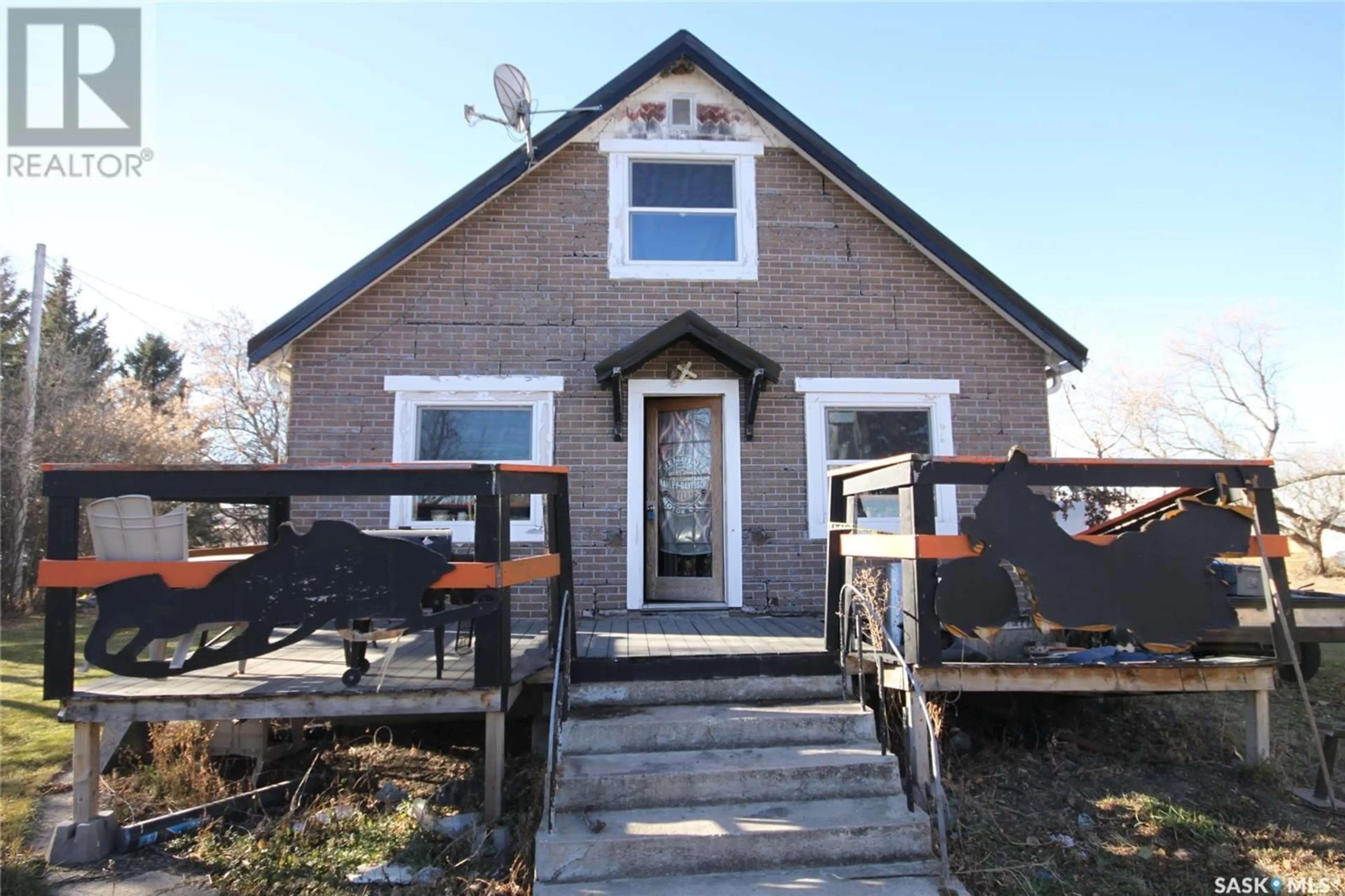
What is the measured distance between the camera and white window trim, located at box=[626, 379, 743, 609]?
24.5 feet

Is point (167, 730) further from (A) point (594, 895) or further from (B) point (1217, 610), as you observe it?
(B) point (1217, 610)

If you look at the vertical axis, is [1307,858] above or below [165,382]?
below

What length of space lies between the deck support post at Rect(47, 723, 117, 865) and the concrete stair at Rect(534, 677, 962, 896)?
2.51 metres

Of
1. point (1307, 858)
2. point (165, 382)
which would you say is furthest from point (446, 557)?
point (165, 382)

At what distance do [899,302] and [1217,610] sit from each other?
4.41m

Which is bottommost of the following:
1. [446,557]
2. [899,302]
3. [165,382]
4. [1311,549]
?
[1311,549]

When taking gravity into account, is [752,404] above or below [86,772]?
above

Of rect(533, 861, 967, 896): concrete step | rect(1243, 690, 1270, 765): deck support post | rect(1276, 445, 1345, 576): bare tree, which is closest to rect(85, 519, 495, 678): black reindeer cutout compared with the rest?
rect(533, 861, 967, 896): concrete step

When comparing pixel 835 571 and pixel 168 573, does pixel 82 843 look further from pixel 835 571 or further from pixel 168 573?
pixel 835 571

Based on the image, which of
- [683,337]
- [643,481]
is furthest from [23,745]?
[683,337]

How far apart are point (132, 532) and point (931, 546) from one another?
443cm

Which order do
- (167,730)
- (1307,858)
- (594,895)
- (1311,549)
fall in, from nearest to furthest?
(594,895) < (1307,858) < (167,730) < (1311,549)

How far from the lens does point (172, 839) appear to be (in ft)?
14.4

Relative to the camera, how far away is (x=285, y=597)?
421 centimetres
